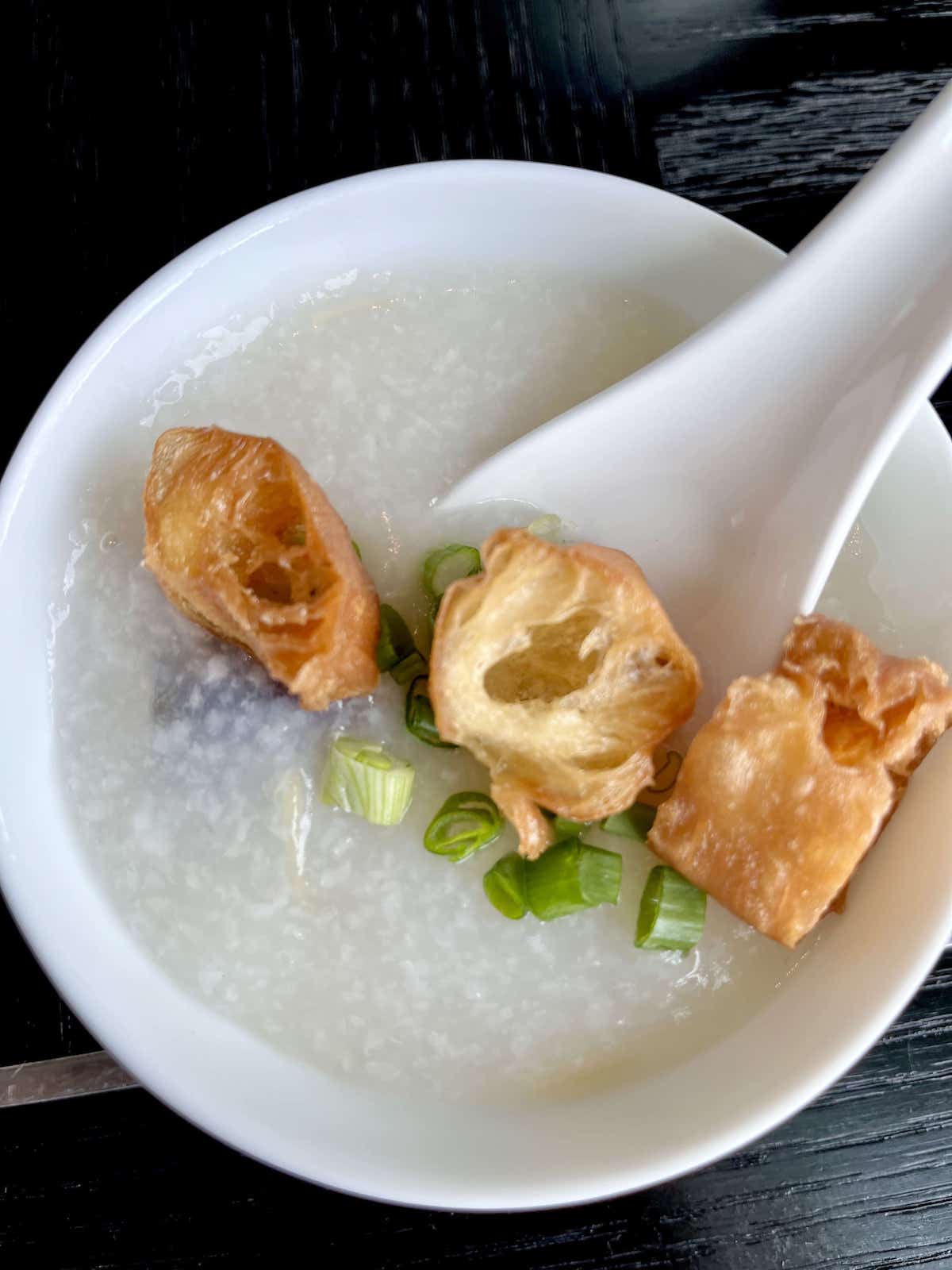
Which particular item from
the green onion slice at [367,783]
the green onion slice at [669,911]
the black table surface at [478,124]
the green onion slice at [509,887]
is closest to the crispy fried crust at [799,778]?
the green onion slice at [669,911]

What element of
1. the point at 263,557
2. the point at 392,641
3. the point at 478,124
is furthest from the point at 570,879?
the point at 478,124

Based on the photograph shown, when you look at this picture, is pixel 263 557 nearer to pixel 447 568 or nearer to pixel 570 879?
pixel 447 568

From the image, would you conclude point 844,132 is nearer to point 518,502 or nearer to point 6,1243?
point 518,502

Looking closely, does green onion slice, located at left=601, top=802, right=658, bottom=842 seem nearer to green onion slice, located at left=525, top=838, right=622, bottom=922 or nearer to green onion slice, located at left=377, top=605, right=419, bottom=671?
green onion slice, located at left=525, top=838, right=622, bottom=922

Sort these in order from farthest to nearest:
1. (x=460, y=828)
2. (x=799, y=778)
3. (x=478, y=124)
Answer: (x=478, y=124) < (x=460, y=828) < (x=799, y=778)

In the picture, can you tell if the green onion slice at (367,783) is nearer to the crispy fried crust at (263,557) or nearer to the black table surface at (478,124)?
the crispy fried crust at (263,557)

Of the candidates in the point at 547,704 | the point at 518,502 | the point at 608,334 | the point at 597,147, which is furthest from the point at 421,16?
the point at 547,704
